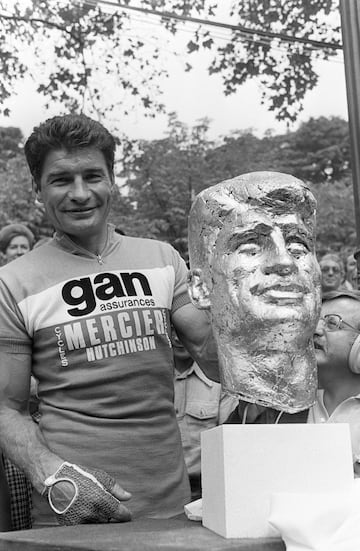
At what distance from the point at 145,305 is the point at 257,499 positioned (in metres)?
0.64

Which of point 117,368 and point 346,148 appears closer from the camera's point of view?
point 117,368

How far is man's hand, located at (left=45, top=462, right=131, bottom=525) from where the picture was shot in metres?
1.43

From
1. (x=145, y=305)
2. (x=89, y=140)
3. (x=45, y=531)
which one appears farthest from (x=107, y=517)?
(x=89, y=140)

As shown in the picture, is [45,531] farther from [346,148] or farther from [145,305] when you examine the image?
[346,148]

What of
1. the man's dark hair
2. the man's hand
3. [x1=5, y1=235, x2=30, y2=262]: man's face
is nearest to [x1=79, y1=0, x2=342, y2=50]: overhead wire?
[x1=5, y1=235, x2=30, y2=262]: man's face

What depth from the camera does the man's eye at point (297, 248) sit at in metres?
1.52

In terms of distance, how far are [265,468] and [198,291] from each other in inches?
16.2

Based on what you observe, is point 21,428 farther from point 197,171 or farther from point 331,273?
point 197,171

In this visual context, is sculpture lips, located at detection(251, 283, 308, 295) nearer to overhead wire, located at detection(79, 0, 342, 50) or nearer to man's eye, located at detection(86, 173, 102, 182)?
man's eye, located at detection(86, 173, 102, 182)

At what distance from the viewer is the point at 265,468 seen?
4.41 feet

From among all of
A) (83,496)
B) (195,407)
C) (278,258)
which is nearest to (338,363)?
(278,258)

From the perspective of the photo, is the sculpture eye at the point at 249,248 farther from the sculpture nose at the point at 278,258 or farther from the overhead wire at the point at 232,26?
the overhead wire at the point at 232,26

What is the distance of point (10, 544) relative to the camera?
134 centimetres

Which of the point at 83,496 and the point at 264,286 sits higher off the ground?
the point at 264,286
